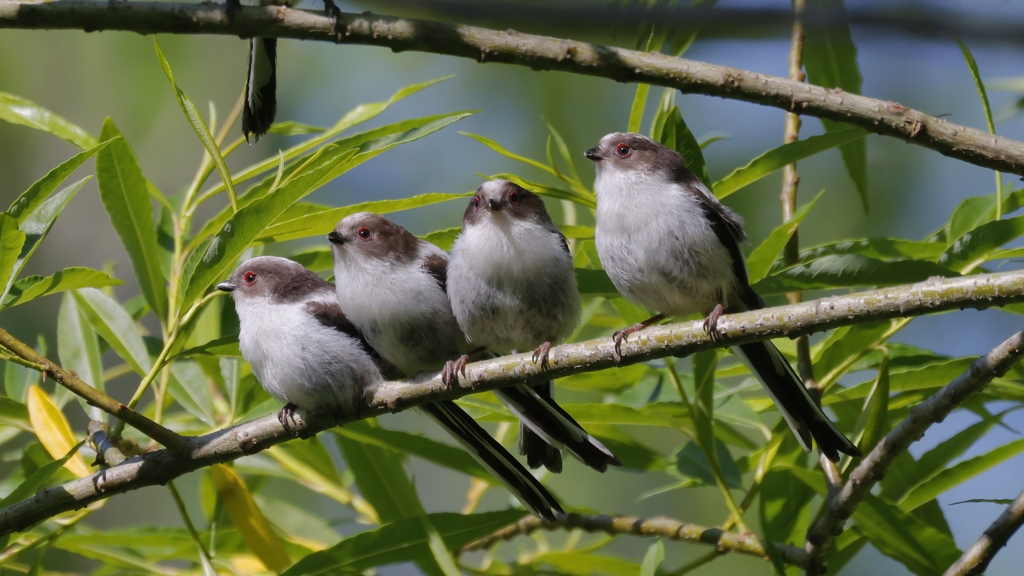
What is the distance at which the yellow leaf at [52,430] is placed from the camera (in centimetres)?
314

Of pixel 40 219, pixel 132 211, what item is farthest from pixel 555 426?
pixel 40 219

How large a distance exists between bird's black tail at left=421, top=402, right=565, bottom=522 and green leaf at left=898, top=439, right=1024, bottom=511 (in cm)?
121

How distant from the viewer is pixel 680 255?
9.71ft

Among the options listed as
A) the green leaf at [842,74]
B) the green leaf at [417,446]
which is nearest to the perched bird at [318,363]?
the green leaf at [417,446]

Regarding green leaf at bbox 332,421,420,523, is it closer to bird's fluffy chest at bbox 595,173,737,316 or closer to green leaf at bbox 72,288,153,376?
green leaf at bbox 72,288,153,376

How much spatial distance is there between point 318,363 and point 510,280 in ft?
2.32

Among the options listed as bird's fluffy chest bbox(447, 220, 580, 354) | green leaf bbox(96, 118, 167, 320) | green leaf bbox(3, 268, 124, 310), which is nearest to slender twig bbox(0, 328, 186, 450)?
green leaf bbox(3, 268, 124, 310)

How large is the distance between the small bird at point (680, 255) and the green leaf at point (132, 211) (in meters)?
1.60

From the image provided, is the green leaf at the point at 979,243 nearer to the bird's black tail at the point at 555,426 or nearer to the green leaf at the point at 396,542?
the bird's black tail at the point at 555,426

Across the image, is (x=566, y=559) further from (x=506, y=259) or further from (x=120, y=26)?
(x=120, y=26)

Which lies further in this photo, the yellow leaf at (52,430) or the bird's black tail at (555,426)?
the yellow leaf at (52,430)

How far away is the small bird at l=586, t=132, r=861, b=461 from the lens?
111 inches

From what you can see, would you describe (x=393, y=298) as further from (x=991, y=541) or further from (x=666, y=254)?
(x=991, y=541)

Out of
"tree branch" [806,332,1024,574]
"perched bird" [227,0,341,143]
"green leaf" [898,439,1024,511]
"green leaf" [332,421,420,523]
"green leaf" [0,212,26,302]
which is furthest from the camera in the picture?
"perched bird" [227,0,341,143]
